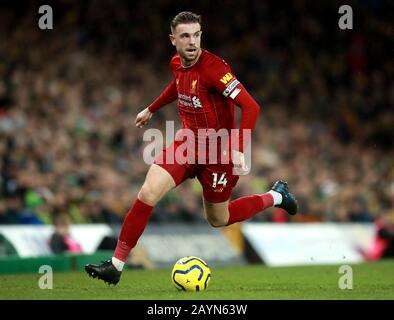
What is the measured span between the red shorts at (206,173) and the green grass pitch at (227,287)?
990 millimetres

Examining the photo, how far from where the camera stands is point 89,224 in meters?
15.1

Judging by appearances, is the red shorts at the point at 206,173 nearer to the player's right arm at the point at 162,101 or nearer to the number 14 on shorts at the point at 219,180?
the number 14 on shorts at the point at 219,180

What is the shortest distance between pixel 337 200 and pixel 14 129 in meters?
7.07

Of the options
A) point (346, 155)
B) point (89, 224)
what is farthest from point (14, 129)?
point (346, 155)

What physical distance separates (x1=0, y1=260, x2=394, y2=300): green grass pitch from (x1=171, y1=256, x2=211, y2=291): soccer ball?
0.38 ft

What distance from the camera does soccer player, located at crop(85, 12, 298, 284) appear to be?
905 cm

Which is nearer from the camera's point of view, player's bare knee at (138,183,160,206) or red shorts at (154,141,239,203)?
player's bare knee at (138,183,160,206)

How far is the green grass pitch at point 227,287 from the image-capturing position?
28.5 ft
